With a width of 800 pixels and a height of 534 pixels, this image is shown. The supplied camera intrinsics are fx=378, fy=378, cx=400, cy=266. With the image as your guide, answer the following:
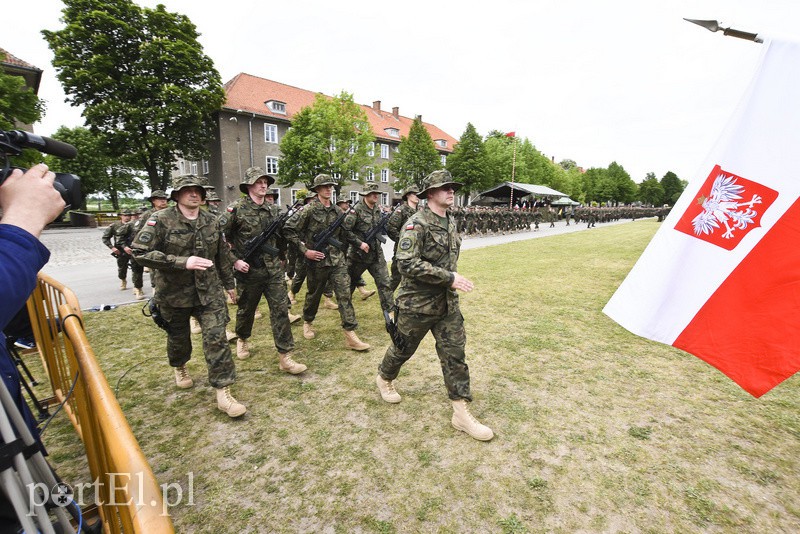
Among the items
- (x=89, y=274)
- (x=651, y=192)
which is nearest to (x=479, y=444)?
(x=89, y=274)

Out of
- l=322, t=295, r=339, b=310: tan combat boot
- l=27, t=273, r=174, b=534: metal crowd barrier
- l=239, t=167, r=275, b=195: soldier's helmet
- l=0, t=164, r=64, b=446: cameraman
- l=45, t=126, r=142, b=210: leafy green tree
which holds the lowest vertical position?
l=322, t=295, r=339, b=310: tan combat boot

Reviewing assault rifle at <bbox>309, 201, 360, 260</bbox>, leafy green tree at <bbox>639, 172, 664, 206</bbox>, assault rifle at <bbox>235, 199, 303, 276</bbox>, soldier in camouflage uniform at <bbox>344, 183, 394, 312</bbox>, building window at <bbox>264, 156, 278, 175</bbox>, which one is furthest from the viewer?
leafy green tree at <bbox>639, 172, 664, 206</bbox>

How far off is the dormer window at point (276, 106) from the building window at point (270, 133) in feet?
5.97

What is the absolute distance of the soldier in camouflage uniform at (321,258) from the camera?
5.30 metres

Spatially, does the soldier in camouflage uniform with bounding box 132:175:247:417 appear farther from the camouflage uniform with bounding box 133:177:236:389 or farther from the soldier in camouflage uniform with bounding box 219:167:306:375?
the soldier in camouflage uniform with bounding box 219:167:306:375

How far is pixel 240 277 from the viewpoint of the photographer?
4641mm

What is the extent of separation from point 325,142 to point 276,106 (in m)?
9.13

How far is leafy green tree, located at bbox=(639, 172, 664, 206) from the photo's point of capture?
10044 cm

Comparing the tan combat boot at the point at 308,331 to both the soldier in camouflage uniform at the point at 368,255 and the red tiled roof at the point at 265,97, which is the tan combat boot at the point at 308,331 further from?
the red tiled roof at the point at 265,97

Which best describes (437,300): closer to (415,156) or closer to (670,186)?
(415,156)

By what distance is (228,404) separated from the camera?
3.69 meters

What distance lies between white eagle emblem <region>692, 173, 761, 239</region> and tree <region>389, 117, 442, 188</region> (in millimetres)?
42220

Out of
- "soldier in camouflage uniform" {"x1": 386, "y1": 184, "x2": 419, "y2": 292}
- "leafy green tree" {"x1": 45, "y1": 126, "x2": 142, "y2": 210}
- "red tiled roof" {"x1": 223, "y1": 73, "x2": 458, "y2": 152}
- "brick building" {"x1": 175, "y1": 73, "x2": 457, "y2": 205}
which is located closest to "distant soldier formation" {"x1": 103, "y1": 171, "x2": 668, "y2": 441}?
"soldier in camouflage uniform" {"x1": 386, "y1": 184, "x2": 419, "y2": 292}

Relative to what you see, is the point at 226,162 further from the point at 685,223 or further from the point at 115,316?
the point at 685,223
